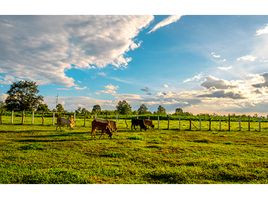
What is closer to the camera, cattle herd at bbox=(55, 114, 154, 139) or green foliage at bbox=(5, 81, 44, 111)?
cattle herd at bbox=(55, 114, 154, 139)

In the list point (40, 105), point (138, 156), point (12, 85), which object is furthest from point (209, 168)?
point (12, 85)

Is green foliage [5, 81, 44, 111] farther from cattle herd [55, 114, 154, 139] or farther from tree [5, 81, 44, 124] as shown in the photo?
cattle herd [55, 114, 154, 139]

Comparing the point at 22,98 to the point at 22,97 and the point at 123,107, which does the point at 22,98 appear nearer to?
the point at 22,97

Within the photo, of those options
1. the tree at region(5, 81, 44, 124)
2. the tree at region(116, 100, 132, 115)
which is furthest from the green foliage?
the tree at region(116, 100, 132, 115)

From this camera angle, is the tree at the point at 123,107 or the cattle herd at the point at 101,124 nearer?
the cattle herd at the point at 101,124

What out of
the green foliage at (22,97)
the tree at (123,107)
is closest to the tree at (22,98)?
the green foliage at (22,97)

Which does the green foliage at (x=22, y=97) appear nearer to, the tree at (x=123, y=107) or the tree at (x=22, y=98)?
the tree at (x=22, y=98)

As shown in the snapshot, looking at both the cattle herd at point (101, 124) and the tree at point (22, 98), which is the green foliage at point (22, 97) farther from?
the cattle herd at point (101, 124)

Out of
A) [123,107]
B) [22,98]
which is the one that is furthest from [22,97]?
[123,107]

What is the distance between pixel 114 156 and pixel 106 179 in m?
3.15

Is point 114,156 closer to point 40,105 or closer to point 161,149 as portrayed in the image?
point 161,149

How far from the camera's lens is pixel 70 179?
544cm

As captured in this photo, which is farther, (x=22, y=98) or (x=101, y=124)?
(x=22, y=98)
